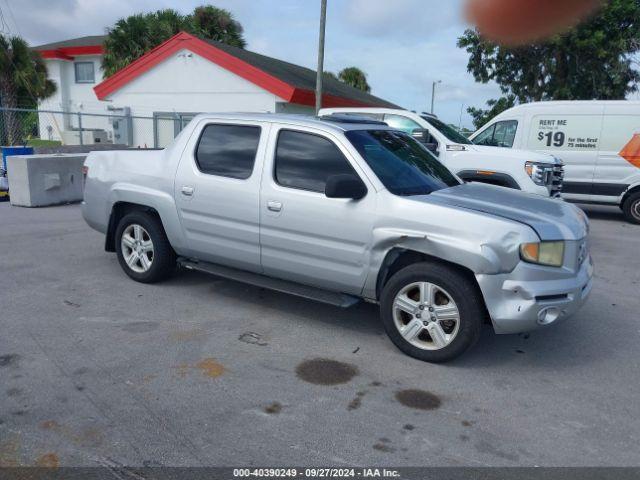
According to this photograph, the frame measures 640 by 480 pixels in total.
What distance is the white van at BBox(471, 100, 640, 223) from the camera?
36.9 ft

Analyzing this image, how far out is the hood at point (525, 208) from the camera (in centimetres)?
408

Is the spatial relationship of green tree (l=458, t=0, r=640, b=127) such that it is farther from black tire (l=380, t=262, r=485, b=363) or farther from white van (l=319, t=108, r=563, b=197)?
black tire (l=380, t=262, r=485, b=363)

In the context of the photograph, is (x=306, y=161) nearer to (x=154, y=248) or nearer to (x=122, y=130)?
(x=154, y=248)

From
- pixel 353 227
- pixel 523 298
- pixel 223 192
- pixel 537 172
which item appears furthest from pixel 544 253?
pixel 537 172

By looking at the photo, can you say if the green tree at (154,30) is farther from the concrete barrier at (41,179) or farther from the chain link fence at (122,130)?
the concrete barrier at (41,179)

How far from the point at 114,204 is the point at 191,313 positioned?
1.68m

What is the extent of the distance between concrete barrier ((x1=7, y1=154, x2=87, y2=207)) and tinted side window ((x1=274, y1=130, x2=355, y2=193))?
743 centimetres

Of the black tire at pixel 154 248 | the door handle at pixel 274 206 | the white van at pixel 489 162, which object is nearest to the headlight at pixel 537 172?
the white van at pixel 489 162

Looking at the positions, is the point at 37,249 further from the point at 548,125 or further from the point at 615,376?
the point at 548,125

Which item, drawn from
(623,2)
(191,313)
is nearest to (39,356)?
(191,313)

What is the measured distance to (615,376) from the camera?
163 inches

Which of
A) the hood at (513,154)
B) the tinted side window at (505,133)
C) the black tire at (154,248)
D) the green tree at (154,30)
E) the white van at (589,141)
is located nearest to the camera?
the black tire at (154,248)

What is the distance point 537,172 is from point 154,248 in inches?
228

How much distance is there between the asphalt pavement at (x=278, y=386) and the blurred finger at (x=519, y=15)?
2.78 metres
